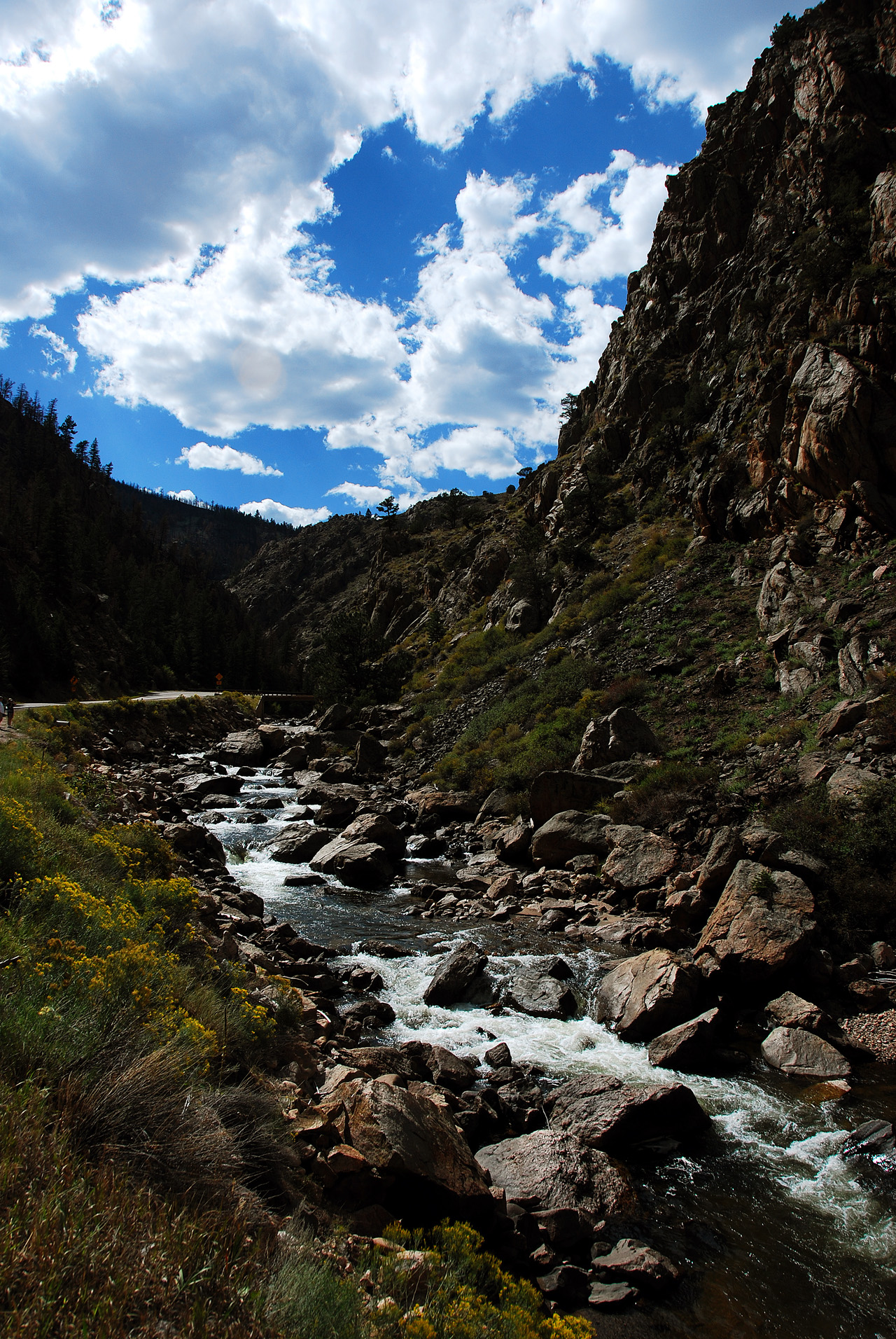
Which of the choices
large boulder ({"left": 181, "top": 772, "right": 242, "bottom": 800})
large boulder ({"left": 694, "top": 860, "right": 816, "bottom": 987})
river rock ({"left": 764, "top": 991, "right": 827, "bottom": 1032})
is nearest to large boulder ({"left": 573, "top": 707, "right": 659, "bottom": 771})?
large boulder ({"left": 694, "top": 860, "right": 816, "bottom": 987})

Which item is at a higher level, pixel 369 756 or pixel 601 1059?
pixel 369 756

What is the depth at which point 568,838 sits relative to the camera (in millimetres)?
15219

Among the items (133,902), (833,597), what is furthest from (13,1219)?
(833,597)

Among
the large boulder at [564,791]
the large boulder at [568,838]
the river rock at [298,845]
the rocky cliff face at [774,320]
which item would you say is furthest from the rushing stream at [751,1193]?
the rocky cliff face at [774,320]

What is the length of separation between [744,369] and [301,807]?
3514 centimetres

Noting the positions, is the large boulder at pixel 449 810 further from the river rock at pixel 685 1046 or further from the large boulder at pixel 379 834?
the river rock at pixel 685 1046

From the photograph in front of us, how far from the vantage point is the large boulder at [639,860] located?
1262cm

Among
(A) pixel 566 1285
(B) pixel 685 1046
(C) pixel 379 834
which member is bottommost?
(A) pixel 566 1285

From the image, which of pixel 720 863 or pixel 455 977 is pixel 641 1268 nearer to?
pixel 455 977

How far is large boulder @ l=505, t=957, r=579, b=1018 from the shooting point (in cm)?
916

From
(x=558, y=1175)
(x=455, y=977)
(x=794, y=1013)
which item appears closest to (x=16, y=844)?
(x=558, y=1175)

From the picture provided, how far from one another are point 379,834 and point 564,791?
5494 millimetres

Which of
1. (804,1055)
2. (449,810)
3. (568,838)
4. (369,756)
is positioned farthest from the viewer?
(369,756)

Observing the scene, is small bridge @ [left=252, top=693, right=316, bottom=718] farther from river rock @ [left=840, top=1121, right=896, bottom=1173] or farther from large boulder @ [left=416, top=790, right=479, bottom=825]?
river rock @ [left=840, top=1121, right=896, bottom=1173]
